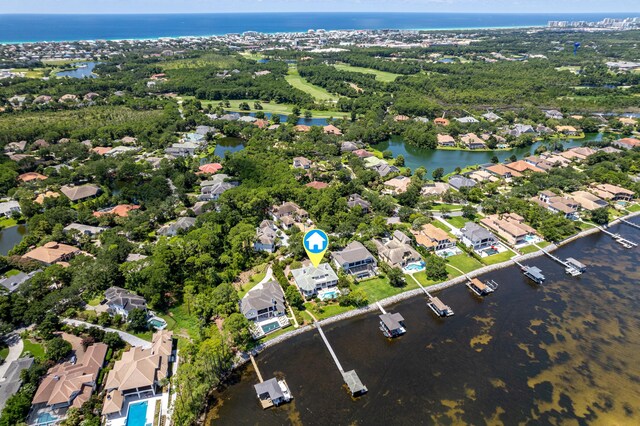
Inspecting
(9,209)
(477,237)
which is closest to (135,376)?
(477,237)

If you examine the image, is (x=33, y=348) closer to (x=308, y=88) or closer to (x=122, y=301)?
(x=122, y=301)

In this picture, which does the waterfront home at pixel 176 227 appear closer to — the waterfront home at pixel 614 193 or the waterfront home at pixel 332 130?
the waterfront home at pixel 332 130

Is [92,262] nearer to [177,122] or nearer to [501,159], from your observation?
[177,122]

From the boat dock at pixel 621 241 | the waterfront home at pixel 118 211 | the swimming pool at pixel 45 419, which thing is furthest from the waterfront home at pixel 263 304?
the boat dock at pixel 621 241

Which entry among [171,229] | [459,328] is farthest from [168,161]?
[459,328]

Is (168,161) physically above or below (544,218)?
above

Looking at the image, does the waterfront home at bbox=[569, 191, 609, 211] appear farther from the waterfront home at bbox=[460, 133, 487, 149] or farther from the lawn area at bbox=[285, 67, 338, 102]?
the lawn area at bbox=[285, 67, 338, 102]

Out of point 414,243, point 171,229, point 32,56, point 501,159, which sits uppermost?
point 32,56
